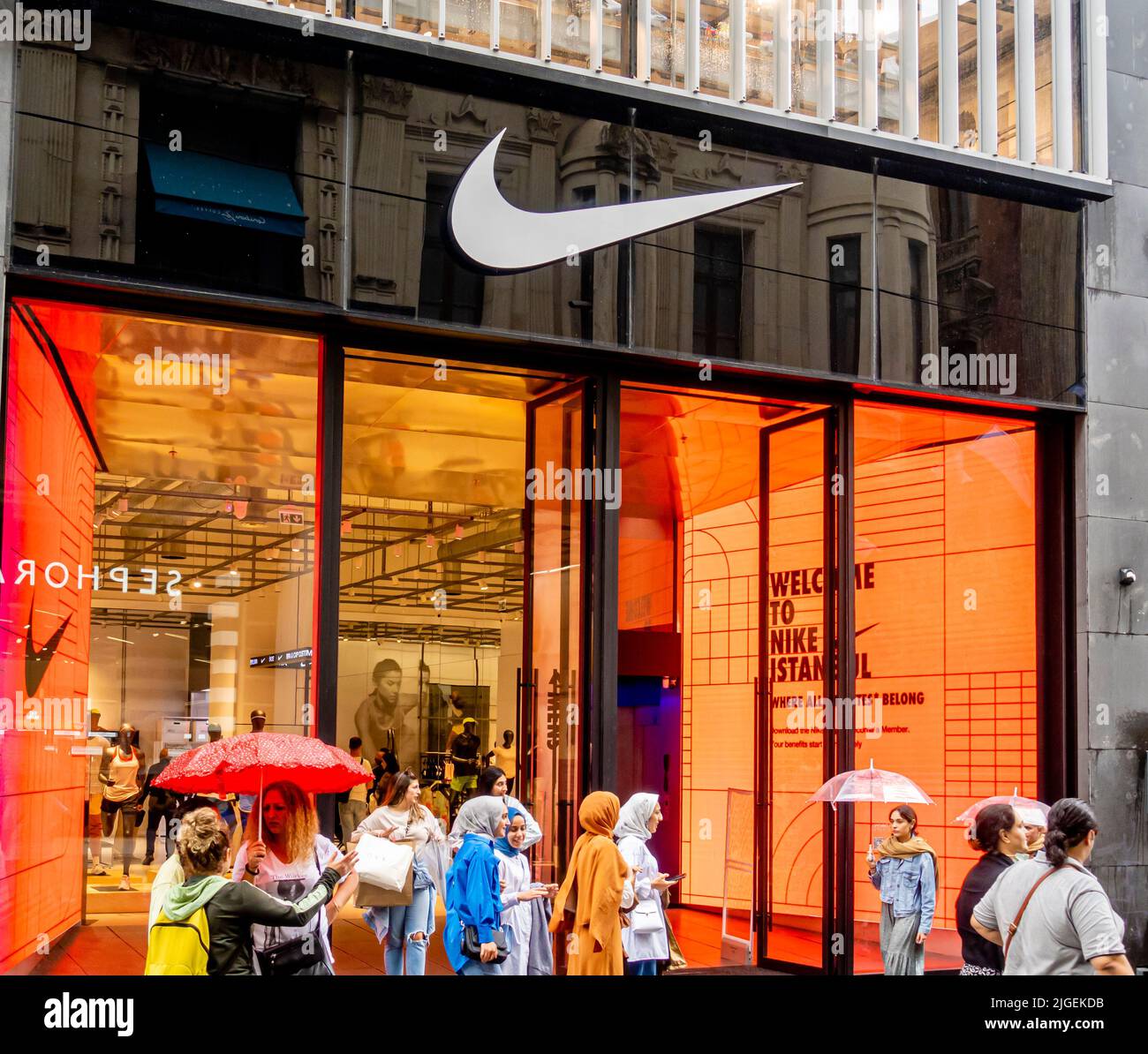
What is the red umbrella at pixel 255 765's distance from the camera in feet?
24.1

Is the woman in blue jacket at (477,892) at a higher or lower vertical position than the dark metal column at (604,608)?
lower

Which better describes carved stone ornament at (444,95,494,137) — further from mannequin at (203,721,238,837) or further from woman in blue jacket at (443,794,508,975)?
woman in blue jacket at (443,794,508,975)

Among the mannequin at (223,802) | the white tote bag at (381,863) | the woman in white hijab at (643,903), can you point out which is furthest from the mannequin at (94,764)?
the woman in white hijab at (643,903)

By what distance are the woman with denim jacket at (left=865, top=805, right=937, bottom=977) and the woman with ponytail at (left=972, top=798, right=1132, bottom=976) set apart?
10.9ft

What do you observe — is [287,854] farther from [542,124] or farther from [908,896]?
[542,124]

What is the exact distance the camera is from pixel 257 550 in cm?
987

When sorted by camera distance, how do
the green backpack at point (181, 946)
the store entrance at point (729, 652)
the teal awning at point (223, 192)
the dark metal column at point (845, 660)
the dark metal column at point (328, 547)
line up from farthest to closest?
the store entrance at point (729, 652) < the dark metal column at point (845, 660) < the dark metal column at point (328, 547) < the teal awning at point (223, 192) < the green backpack at point (181, 946)

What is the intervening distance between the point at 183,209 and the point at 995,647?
7.53 meters

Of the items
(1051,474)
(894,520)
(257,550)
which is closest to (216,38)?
(257,550)

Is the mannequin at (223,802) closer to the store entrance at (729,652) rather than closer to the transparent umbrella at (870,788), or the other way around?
the store entrance at (729,652)

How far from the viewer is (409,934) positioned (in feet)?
29.5

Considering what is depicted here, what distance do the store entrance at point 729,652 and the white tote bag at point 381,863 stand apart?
368cm

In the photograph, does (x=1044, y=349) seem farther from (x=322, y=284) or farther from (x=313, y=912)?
(x=313, y=912)

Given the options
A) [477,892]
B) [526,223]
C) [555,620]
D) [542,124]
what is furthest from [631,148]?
[477,892]
